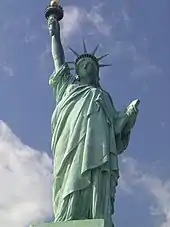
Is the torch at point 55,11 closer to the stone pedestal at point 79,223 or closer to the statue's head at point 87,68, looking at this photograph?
the statue's head at point 87,68

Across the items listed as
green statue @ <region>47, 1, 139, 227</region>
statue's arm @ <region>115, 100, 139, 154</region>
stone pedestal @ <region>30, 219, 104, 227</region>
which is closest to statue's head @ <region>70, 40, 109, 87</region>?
green statue @ <region>47, 1, 139, 227</region>

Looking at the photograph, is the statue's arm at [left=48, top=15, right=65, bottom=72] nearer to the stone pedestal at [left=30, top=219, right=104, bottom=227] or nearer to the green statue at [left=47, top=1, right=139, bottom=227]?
the green statue at [left=47, top=1, right=139, bottom=227]

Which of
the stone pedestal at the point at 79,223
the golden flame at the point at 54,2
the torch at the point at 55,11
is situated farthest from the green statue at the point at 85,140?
the golden flame at the point at 54,2

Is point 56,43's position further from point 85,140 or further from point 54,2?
point 85,140

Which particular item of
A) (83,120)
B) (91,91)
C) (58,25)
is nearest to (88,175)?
(83,120)

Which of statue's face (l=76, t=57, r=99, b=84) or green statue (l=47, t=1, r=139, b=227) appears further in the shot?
statue's face (l=76, t=57, r=99, b=84)

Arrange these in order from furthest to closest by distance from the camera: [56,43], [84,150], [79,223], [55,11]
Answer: [55,11] → [56,43] → [84,150] → [79,223]

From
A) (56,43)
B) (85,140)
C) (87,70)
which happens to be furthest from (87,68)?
(85,140)
